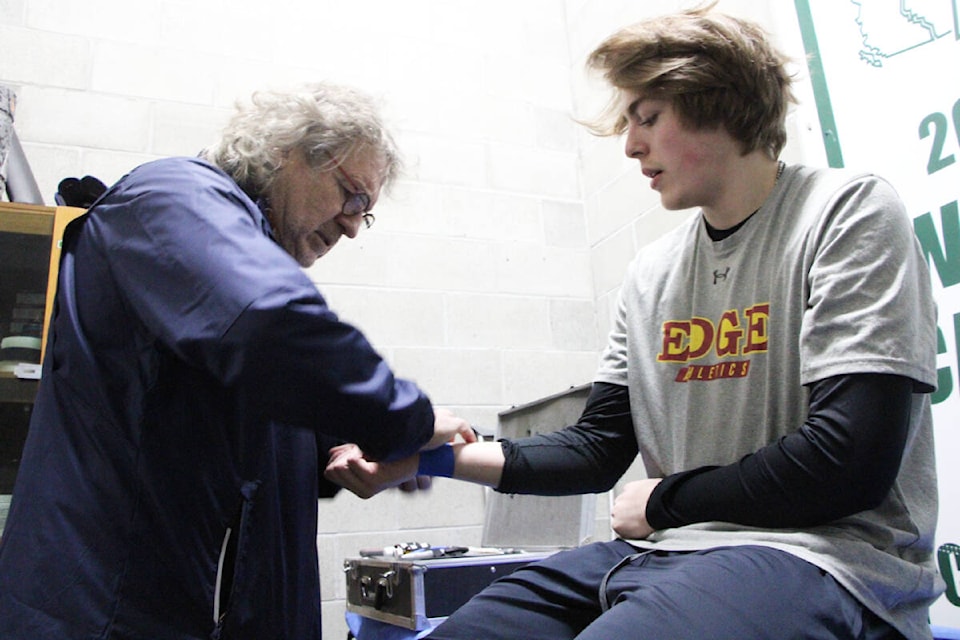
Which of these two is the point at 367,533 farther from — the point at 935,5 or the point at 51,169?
the point at 935,5

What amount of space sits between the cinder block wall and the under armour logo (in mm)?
1413

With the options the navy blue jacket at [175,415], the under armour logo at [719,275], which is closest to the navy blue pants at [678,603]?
the navy blue jacket at [175,415]

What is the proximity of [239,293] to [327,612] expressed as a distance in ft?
6.14

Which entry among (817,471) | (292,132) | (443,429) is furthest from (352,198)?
(817,471)

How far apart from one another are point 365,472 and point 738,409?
0.62 meters

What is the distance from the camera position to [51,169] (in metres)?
2.58

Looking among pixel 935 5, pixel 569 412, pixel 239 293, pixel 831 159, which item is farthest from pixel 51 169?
pixel 935 5

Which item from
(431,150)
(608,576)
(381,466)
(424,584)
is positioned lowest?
(424,584)


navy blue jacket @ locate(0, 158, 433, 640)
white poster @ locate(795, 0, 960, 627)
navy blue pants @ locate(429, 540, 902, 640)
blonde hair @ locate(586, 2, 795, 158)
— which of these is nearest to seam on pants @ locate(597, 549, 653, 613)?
navy blue pants @ locate(429, 540, 902, 640)

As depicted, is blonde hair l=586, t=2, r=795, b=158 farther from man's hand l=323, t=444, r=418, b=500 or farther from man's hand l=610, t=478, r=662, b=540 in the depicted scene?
man's hand l=323, t=444, r=418, b=500

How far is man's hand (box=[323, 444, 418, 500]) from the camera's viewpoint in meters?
1.33

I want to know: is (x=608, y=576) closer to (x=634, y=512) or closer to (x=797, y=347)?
(x=634, y=512)

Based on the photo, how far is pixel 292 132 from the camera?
1.37 m

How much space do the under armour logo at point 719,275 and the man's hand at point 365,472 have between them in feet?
1.85
